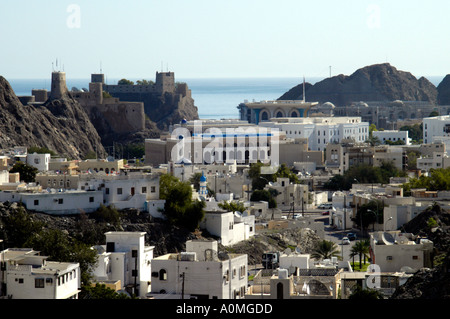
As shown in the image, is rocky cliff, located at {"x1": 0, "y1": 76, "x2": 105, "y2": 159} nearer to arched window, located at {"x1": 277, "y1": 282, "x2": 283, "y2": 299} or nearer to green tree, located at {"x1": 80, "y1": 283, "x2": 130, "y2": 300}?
green tree, located at {"x1": 80, "y1": 283, "x2": 130, "y2": 300}

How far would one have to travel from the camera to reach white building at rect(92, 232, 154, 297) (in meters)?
33.5

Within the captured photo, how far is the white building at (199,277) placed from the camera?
103 feet

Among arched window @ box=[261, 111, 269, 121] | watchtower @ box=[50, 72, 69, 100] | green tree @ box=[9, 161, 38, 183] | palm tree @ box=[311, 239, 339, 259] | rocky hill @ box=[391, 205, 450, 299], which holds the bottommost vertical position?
palm tree @ box=[311, 239, 339, 259]

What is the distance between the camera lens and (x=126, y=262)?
113ft

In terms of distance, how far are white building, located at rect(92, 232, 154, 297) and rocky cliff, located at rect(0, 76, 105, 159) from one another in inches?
1398

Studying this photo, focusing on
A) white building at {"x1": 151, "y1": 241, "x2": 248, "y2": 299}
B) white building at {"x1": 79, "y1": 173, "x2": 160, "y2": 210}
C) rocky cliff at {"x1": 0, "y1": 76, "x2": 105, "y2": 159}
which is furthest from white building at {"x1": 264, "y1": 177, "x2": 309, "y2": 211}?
white building at {"x1": 151, "y1": 241, "x2": 248, "y2": 299}

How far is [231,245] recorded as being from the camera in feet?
140

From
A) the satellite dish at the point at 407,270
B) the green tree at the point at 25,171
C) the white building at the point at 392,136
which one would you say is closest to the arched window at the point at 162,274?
the satellite dish at the point at 407,270

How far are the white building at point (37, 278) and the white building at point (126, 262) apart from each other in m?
2.95

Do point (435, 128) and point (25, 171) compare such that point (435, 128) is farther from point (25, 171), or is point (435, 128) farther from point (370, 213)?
point (25, 171)

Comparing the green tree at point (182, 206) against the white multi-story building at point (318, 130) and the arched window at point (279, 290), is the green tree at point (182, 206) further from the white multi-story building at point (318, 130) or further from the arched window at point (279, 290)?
the white multi-story building at point (318, 130)
